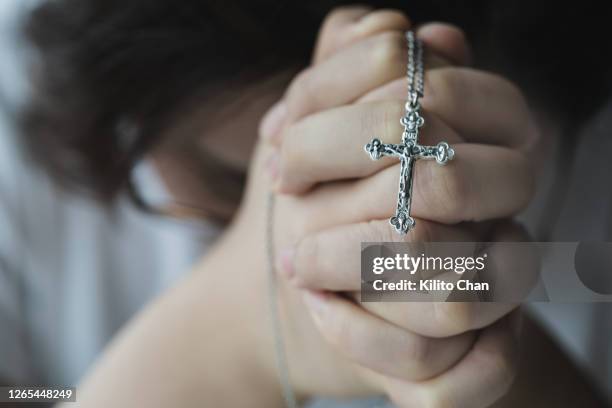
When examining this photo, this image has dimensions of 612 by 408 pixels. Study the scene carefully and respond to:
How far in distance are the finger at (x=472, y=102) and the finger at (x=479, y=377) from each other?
0.12 metres

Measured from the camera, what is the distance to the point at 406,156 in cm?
33

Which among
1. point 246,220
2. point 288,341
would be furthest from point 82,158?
point 288,341

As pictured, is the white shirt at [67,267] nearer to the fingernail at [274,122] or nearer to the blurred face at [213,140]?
the blurred face at [213,140]

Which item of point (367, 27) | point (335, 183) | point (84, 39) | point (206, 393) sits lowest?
point (206, 393)

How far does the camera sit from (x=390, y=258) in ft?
1.14

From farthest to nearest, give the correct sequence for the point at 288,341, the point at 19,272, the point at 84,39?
the point at 19,272
the point at 84,39
the point at 288,341

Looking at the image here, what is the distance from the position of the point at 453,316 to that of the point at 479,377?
50 mm

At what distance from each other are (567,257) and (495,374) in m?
0.08

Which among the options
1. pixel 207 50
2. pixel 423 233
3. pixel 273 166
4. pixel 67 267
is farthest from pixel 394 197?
pixel 67 267

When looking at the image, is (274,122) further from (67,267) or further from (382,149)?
(67,267)

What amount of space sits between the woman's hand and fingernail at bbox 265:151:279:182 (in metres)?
0.02

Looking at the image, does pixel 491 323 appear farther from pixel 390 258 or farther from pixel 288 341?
pixel 288 341

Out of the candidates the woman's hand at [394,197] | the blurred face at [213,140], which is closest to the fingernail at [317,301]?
the woman's hand at [394,197]

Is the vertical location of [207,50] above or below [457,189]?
above
